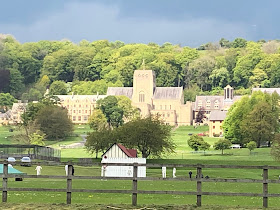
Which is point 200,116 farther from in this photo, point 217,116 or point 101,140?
point 101,140

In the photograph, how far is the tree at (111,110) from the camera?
168m

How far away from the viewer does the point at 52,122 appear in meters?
122

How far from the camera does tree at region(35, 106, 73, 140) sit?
392 ft

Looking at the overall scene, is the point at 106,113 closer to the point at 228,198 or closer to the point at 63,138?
the point at 63,138

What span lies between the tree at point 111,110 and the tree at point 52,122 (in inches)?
1373

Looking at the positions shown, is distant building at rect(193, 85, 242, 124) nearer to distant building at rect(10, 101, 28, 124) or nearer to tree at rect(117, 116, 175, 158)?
distant building at rect(10, 101, 28, 124)

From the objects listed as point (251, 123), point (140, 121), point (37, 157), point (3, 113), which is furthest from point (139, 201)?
point (3, 113)

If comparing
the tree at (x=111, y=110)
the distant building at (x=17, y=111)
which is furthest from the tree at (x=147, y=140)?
Answer: the distant building at (x=17, y=111)

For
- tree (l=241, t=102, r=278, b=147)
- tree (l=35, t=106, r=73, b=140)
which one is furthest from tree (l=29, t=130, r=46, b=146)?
tree (l=241, t=102, r=278, b=147)

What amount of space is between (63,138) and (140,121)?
52.5m

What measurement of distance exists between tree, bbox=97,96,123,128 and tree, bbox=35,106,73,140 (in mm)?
34884

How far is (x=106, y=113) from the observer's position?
174 metres


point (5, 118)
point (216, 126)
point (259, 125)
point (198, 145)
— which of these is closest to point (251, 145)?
point (259, 125)

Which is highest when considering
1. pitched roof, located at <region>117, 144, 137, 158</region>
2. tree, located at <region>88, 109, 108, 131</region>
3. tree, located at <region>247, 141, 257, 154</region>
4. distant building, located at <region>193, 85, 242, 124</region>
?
distant building, located at <region>193, 85, 242, 124</region>
